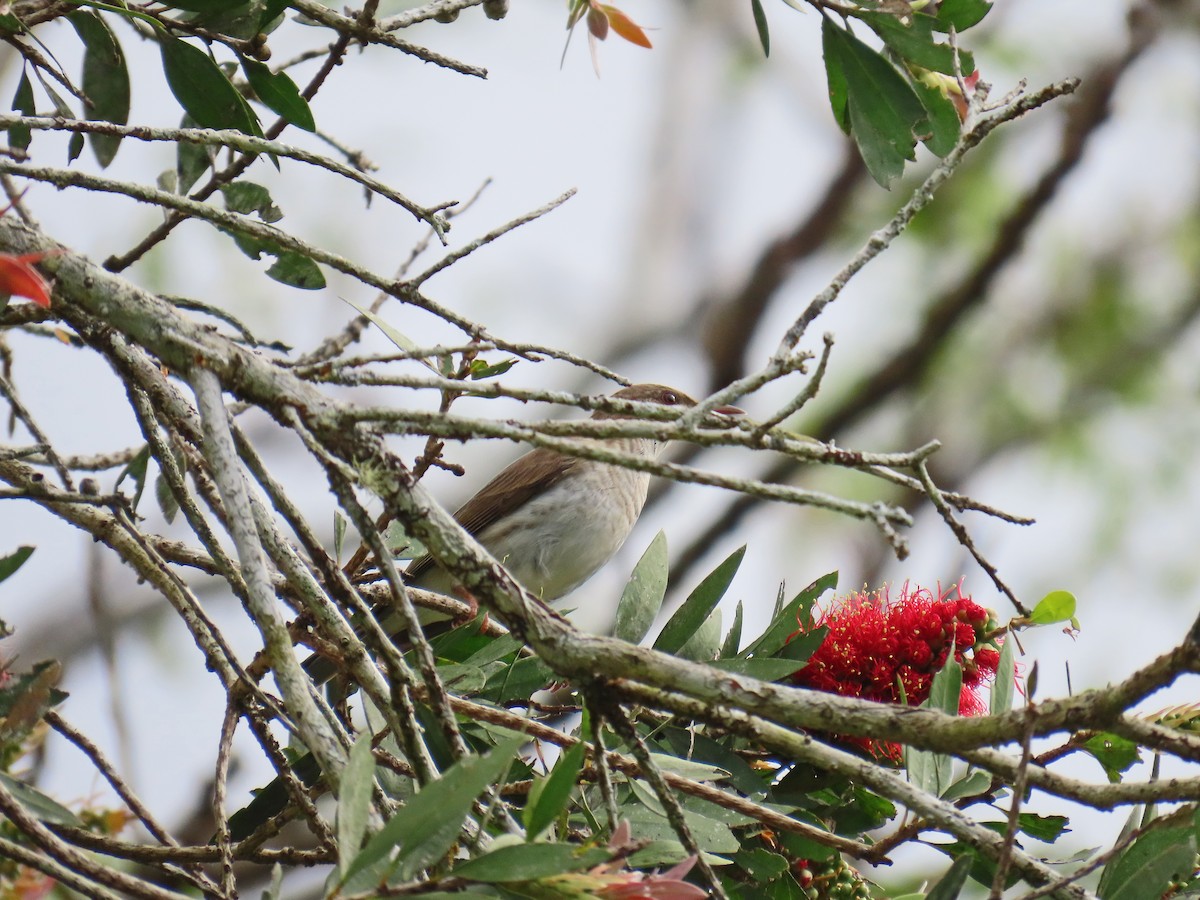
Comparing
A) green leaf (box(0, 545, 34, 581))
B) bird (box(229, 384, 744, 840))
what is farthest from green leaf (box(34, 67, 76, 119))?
bird (box(229, 384, 744, 840))

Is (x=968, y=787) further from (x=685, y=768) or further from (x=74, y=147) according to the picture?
(x=74, y=147)

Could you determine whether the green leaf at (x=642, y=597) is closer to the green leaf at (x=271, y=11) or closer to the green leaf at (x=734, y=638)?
the green leaf at (x=734, y=638)

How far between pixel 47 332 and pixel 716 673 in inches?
78.5

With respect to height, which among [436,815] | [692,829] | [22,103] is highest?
[22,103]

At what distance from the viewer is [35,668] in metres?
2.29

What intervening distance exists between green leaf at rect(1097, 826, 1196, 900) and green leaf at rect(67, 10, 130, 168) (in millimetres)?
2393

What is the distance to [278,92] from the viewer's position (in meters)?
2.49

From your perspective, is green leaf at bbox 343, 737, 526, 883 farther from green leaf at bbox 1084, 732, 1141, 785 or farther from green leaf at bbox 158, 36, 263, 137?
green leaf at bbox 158, 36, 263, 137

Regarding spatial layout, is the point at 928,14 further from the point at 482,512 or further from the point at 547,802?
the point at 482,512

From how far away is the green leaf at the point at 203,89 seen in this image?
8.18 feet

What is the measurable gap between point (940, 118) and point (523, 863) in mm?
1603

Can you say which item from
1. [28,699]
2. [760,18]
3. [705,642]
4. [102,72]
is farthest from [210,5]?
[705,642]

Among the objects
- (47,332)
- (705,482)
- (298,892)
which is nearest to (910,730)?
(705,482)

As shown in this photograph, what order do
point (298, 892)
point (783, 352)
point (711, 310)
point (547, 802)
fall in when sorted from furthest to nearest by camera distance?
point (711, 310)
point (298, 892)
point (783, 352)
point (547, 802)
